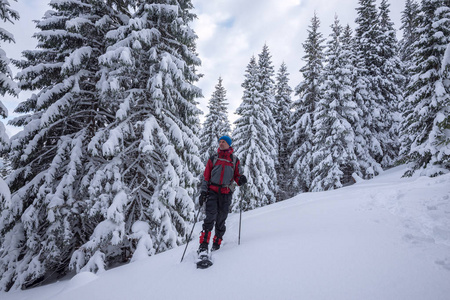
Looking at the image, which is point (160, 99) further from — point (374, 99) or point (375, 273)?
point (374, 99)

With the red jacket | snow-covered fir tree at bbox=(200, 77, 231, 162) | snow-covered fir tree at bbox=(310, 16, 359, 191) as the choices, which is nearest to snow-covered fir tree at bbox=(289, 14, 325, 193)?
snow-covered fir tree at bbox=(310, 16, 359, 191)

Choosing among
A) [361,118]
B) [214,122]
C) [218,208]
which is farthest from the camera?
[214,122]

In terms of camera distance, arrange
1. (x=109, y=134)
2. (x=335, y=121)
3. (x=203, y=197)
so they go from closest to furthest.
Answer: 1. (x=203, y=197)
2. (x=109, y=134)
3. (x=335, y=121)

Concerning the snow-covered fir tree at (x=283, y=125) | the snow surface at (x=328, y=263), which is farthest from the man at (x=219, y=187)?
the snow-covered fir tree at (x=283, y=125)

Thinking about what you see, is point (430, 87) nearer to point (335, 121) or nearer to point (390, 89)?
point (335, 121)

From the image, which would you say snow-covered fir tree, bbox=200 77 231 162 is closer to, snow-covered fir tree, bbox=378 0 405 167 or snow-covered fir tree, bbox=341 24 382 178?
snow-covered fir tree, bbox=341 24 382 178

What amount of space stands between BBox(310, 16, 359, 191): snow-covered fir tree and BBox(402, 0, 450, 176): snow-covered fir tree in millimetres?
4584

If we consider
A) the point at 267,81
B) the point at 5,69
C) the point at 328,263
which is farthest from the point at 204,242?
the point at 267,81

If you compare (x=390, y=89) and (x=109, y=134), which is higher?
(x=390, y=89)

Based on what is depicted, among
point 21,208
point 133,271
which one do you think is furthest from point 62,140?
point 133,271

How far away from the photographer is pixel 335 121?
1595cm

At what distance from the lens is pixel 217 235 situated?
4.69 meters

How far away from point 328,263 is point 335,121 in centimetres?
1526

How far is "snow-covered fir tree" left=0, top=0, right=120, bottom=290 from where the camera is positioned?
6867 millimetres
